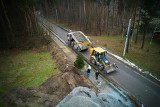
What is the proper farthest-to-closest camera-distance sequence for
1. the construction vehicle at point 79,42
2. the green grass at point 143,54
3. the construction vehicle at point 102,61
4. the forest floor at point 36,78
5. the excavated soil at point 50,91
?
the construction vehicle at point 79,42, the green grass at point 143,54, the construction vehicle at point 102,61, the forest floor at point 36,78, the excavated soil at point 50,91

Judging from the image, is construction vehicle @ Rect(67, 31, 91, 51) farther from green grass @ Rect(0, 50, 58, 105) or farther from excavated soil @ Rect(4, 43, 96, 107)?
excavated soil @ Rect(4, 43, 96, 107)

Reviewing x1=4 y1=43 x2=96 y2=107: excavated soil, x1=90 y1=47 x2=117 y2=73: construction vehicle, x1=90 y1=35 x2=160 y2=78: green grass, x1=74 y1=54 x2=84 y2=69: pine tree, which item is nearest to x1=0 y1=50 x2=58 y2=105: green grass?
x1=4 y1=43 x2=96 y2=107: excavated soil

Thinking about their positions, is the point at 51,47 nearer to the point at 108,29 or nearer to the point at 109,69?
the point at 109,69

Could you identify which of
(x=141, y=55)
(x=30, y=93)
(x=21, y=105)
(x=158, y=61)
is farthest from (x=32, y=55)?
(x=158, y=61)

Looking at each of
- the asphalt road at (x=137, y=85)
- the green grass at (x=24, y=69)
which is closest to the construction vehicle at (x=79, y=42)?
the green grass at (x=24, y=69)

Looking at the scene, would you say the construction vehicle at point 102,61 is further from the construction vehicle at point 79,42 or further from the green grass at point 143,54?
the green grass at point 143,54

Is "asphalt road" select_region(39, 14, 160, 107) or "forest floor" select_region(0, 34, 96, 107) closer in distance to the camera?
"forest floor" select_region(0, 34, 96, 107)
